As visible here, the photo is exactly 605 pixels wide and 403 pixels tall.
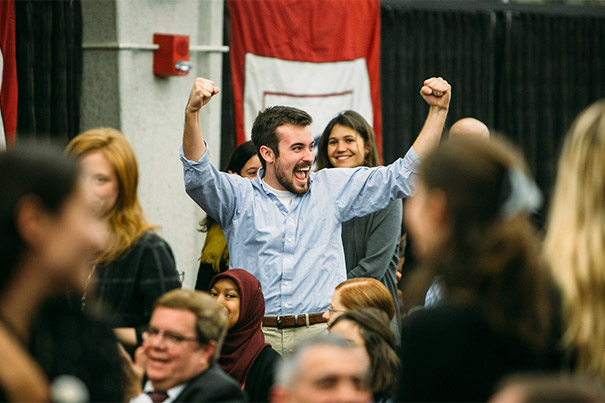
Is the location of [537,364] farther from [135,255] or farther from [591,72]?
[591,72]

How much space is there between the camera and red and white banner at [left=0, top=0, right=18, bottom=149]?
18.1ft

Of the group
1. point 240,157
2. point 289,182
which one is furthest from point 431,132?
point 240,157

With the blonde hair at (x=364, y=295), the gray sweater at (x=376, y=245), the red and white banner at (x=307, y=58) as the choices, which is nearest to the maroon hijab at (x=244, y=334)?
the blonde hair at (x=364, y=295)

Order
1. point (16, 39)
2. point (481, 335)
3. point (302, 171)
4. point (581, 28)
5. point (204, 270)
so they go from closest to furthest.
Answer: point (481, 335) < point (302, 171) < point (204, 270) < point (16, 39) < point (581, 28)

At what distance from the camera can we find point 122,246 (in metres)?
3.05

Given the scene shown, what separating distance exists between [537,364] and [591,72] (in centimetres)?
716

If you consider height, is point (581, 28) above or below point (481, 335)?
above

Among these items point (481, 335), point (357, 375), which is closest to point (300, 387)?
point (357, 375)

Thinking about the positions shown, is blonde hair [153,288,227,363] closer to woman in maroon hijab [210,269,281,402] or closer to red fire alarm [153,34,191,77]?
woman in maroon hijab [210,269,281,402]

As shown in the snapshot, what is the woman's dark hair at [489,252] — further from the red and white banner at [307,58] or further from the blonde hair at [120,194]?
the red and white banner at [307,58]

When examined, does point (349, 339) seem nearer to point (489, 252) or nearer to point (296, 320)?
point (296, 320)

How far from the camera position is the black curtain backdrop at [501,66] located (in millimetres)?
7754

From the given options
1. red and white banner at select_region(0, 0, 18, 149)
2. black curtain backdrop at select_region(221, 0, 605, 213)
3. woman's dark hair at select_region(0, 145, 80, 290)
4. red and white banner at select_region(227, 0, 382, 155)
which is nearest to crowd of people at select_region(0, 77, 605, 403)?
woman's dark hair at select_region(0, 145, 80, 290)

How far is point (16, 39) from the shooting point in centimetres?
570
